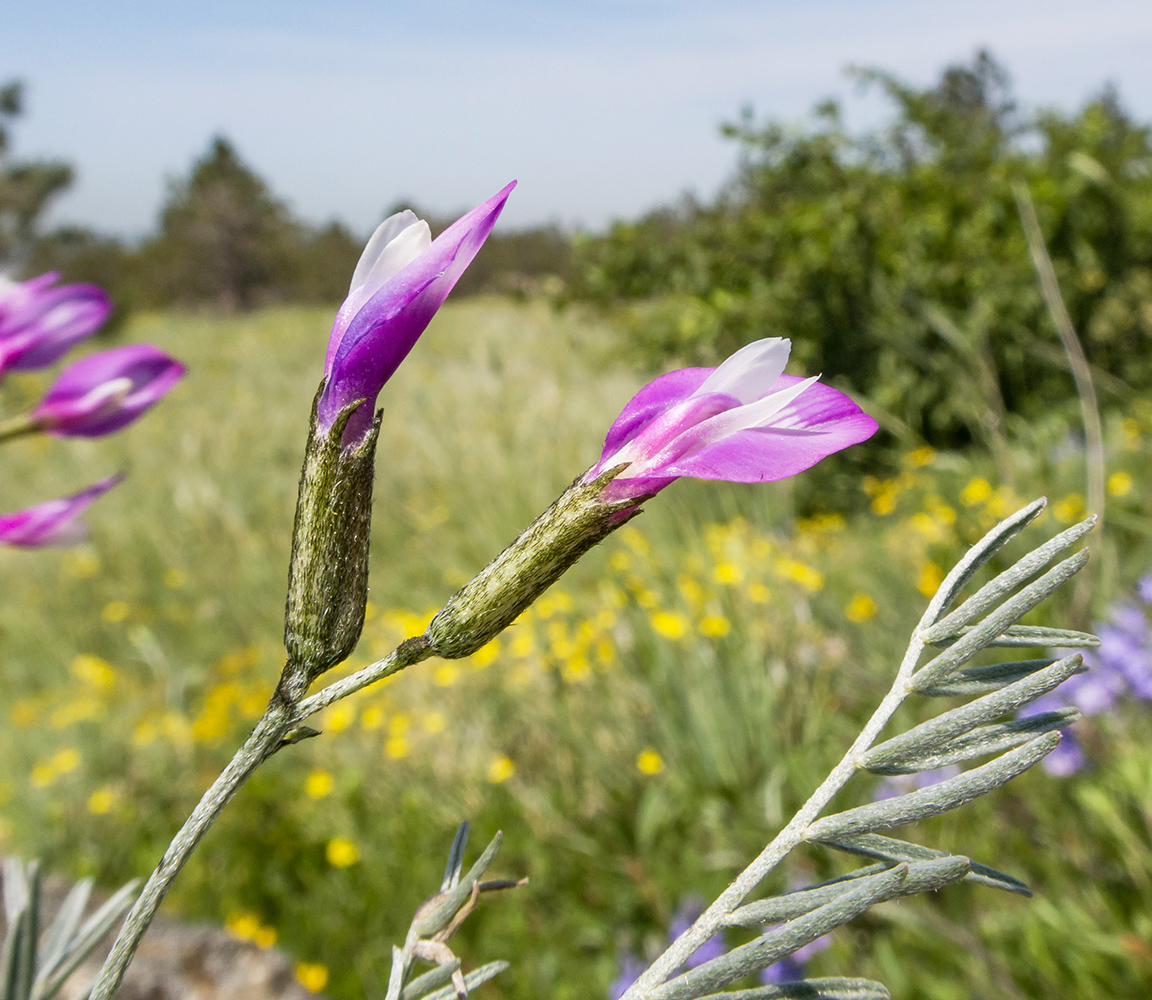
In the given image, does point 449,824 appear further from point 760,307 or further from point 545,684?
point 760,307

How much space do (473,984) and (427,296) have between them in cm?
20

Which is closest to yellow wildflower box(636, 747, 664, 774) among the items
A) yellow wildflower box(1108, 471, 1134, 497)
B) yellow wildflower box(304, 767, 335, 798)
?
yellow wildflower box(304, 767, 335, 798)

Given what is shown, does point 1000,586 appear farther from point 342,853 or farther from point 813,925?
point 342,853

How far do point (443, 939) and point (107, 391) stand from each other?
12.0 inches

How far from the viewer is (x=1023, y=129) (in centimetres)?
423

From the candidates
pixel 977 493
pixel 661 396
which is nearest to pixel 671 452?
pixel 661 396

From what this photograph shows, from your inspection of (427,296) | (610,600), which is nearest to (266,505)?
(610,600)

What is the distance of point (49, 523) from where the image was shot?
0.42 meters

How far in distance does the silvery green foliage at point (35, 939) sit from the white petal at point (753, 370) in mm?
258

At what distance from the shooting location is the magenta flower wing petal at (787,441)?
25cm

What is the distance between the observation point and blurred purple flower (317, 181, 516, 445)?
266 millimetres

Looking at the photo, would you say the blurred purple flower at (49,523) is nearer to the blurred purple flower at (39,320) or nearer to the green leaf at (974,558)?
the blurred purple flower at (39,320)

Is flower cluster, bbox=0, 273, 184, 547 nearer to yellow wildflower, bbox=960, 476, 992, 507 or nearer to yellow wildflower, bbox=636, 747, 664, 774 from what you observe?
yellow wildflower, bbox=636, 747, 664, 774

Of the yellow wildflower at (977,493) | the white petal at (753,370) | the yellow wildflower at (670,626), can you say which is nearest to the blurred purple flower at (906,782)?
the yellow wildflower at (670,626)
